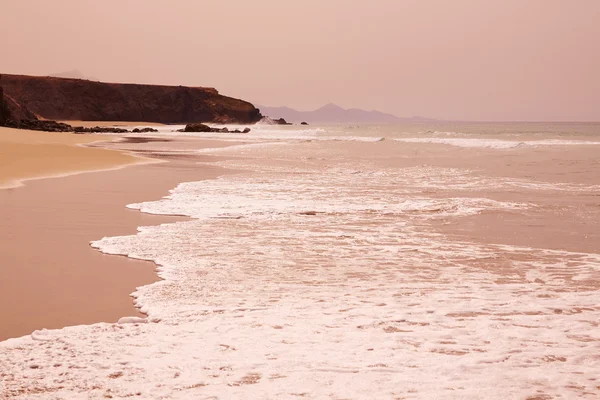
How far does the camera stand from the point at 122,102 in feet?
497

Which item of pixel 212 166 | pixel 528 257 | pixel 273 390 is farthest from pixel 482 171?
Answer: pixel 273 390

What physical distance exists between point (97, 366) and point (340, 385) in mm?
1419

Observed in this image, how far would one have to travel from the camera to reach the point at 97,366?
3510mm

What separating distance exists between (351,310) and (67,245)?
385 centimetres

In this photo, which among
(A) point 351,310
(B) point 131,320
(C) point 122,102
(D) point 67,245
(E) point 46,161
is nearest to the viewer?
(B) point 131,320

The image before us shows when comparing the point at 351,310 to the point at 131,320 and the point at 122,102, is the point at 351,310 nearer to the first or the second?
the point at 131,320

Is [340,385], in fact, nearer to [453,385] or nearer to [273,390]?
[273,390]

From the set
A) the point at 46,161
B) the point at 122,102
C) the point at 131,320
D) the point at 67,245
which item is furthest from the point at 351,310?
the point at 122,102

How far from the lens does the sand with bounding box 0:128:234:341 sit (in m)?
4.62

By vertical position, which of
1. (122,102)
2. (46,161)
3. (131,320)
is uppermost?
(122,102)

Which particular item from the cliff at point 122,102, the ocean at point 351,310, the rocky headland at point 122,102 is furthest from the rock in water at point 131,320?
the cliff at point 122,102

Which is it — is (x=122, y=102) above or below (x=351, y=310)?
above

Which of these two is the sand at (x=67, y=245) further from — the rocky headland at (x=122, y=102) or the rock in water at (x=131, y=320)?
the rocky headland at (x=122, y=102)

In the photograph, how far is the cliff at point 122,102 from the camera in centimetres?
13838
